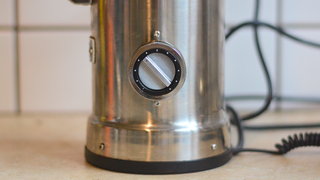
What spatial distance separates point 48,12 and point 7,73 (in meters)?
0.18

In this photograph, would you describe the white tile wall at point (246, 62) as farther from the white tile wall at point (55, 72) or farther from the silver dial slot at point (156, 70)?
the silver dial slot at point (156, 70)

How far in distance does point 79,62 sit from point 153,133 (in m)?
0.49

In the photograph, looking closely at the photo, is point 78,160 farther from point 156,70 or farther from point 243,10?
point 243,10

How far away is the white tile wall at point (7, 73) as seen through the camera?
2.34 ft

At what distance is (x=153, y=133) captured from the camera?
0.95 ft

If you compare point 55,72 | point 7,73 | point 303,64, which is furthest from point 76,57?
point 303,64

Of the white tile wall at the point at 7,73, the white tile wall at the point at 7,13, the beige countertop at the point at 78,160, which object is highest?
the white tile wall at the point at 7,13

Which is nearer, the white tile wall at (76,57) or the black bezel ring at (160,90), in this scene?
the black bezel ring at (160,90)

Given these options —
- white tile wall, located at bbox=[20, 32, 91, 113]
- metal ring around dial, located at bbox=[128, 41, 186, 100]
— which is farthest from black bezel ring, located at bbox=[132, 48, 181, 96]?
white tile wall, located at bbox=[20, 32, 91, 113]

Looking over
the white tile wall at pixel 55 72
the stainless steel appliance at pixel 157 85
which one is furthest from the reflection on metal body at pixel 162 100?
the white tile wall at pixel 55 72

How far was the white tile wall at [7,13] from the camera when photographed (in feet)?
2.31

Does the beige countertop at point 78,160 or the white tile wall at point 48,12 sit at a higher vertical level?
the white tile wall at point 48,12

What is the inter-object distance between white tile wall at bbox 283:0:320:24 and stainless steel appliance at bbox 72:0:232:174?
1.66 feet

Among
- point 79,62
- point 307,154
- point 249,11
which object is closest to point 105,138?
point 307,154
